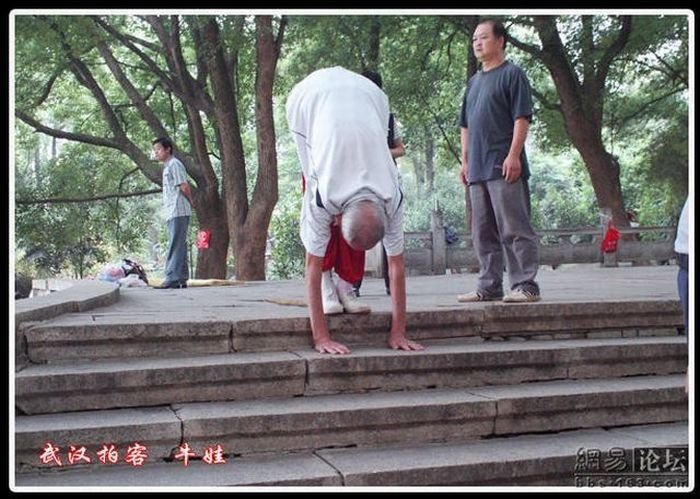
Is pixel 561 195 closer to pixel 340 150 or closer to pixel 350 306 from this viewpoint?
pixel 350 306

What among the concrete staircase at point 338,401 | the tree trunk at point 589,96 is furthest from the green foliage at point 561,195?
the concrete staircase at point 338,401

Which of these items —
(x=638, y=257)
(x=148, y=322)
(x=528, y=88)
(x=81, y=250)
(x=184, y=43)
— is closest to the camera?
(x=148, y=322)

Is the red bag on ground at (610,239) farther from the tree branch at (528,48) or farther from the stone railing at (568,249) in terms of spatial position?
the tree branch at (528,48)

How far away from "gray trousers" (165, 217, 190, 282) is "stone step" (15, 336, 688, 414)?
14.9ft

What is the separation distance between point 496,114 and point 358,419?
2259 millimetres

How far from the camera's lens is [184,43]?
14781 mm

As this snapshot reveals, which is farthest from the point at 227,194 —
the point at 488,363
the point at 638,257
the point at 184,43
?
the point at 488,363

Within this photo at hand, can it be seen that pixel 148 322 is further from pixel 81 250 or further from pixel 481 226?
pixel 81 250

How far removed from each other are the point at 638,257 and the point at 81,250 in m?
12.1

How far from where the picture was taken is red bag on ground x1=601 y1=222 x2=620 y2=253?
1234cm

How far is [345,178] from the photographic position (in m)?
3.59

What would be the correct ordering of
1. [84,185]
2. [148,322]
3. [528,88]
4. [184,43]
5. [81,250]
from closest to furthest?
[148,322]
[528,88]
[184,43]
[84,185]
[81,250]

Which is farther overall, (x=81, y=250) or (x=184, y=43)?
(x=81, y=250)

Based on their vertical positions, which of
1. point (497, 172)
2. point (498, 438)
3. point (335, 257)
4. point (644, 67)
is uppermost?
point (644, 67)
